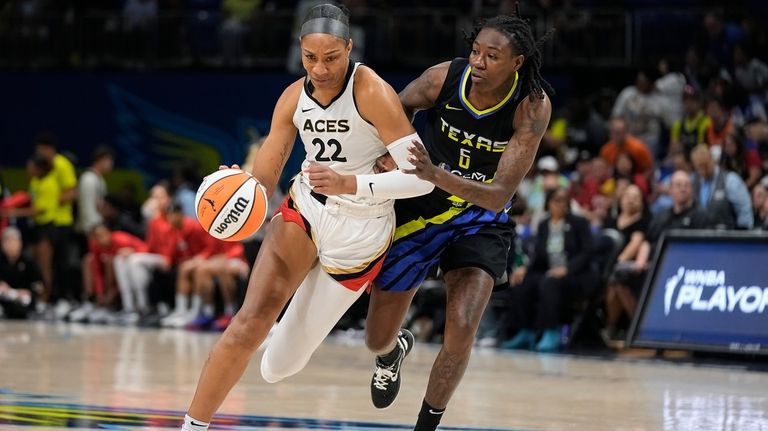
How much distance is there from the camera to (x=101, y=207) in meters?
17.3

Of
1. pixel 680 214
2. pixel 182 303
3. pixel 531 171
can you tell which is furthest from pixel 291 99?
pixel 182 303

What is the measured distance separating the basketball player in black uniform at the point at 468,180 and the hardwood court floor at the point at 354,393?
99 cm

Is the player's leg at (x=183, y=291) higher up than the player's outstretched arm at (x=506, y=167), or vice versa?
the player's outstretched arm at (x=506, y=167)

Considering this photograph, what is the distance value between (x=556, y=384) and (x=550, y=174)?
472 cm

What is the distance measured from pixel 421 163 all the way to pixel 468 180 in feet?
1.23

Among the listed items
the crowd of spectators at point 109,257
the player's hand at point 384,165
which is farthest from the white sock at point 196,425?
the crowd of spectators at point 109,257

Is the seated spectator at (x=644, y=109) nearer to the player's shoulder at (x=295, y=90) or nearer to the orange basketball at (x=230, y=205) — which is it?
the player's shoulder at (x=295, y=90)

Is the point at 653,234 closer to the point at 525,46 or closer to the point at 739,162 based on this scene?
the point at 739,162

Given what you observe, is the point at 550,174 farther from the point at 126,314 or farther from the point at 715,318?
the point at 126,314

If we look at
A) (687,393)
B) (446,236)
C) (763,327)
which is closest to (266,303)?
(446,236)

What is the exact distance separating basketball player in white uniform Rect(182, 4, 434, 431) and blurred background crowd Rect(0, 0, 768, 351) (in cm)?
716

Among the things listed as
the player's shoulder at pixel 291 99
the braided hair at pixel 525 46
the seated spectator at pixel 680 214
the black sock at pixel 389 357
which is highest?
the braided hair at pixel 525 46

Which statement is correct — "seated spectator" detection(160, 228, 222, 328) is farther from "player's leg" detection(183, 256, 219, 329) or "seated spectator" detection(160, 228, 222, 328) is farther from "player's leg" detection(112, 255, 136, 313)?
"player's leg" detection(112, 255, 136, 313)

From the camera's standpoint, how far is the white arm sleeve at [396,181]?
20.0 feet
